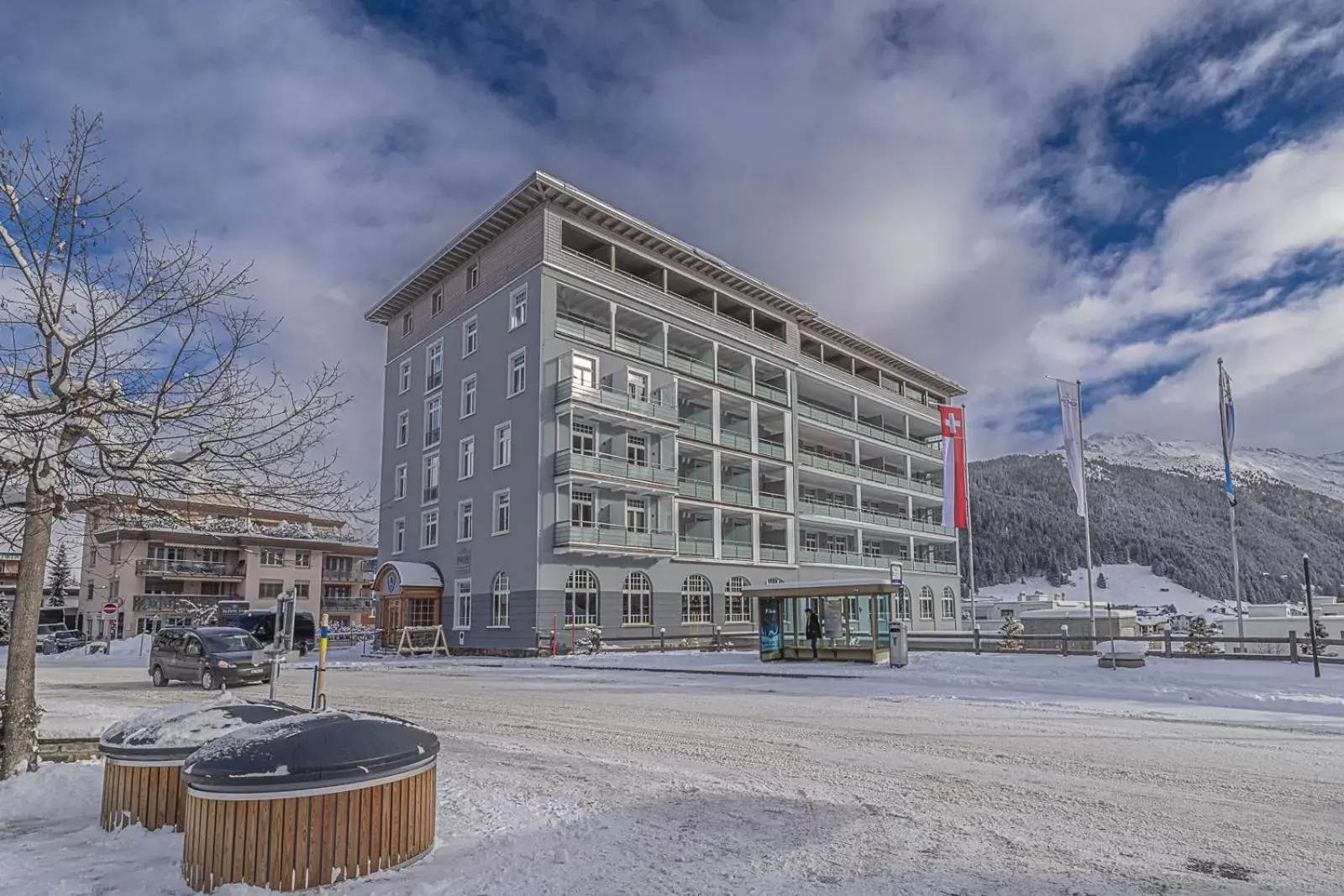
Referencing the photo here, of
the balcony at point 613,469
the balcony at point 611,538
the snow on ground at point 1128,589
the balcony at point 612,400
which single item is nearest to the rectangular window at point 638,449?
the balcony at point 613,469

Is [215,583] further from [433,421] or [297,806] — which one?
[297,806]

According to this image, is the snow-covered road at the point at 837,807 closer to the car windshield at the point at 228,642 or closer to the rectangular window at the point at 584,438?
the car windshield at the point at 228,642

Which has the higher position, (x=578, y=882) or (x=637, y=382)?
(x=637, y=382)

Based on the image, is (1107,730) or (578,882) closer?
(578,882)

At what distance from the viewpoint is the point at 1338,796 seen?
806cm

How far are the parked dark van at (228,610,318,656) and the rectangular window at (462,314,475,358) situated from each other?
1448 centimetres

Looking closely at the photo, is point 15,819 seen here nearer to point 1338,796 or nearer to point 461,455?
point 1338,796

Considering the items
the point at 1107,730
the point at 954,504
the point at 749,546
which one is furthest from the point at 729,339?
the point at 1107,730

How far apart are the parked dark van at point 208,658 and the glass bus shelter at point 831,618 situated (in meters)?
14.9

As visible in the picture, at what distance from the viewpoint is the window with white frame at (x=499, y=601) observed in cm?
3831

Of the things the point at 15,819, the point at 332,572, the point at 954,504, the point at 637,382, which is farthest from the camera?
the point at 332,572

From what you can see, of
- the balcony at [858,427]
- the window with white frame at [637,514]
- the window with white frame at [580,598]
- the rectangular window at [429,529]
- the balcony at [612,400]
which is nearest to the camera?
the window with white frame at [580,598]

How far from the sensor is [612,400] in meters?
39.9

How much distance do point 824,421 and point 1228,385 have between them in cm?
2430
